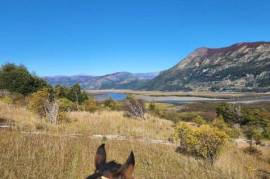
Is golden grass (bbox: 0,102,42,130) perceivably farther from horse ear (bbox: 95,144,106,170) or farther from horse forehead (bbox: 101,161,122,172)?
horse forehead (bbox: 101,161,122,172)

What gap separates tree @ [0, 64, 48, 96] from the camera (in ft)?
107

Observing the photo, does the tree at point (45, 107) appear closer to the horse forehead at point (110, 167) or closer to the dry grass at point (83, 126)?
the dry grass at point (83, 126)

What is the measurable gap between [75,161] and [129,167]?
6.03 m

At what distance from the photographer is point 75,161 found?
8.07 meters

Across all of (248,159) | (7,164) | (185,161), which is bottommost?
(248,159)

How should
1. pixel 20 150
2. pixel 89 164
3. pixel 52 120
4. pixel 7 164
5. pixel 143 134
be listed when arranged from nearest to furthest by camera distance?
pixel 7 164, pixel 89 164, pixel 20 150, pixel 143 134, pixel 52 120

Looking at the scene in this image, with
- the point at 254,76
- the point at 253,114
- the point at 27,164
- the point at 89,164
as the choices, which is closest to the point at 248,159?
the point at 89,164

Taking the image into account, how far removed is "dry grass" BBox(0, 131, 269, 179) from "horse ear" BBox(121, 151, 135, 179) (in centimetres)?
457

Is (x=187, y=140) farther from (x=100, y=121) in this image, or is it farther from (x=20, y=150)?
(x=100, y=121)

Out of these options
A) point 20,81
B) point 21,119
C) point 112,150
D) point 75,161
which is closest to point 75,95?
point 20,81

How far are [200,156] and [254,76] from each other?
179880 millimetres

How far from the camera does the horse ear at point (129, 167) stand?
223 cm

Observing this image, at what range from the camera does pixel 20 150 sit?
902 centimetres

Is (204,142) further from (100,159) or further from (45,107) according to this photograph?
(100,159)
